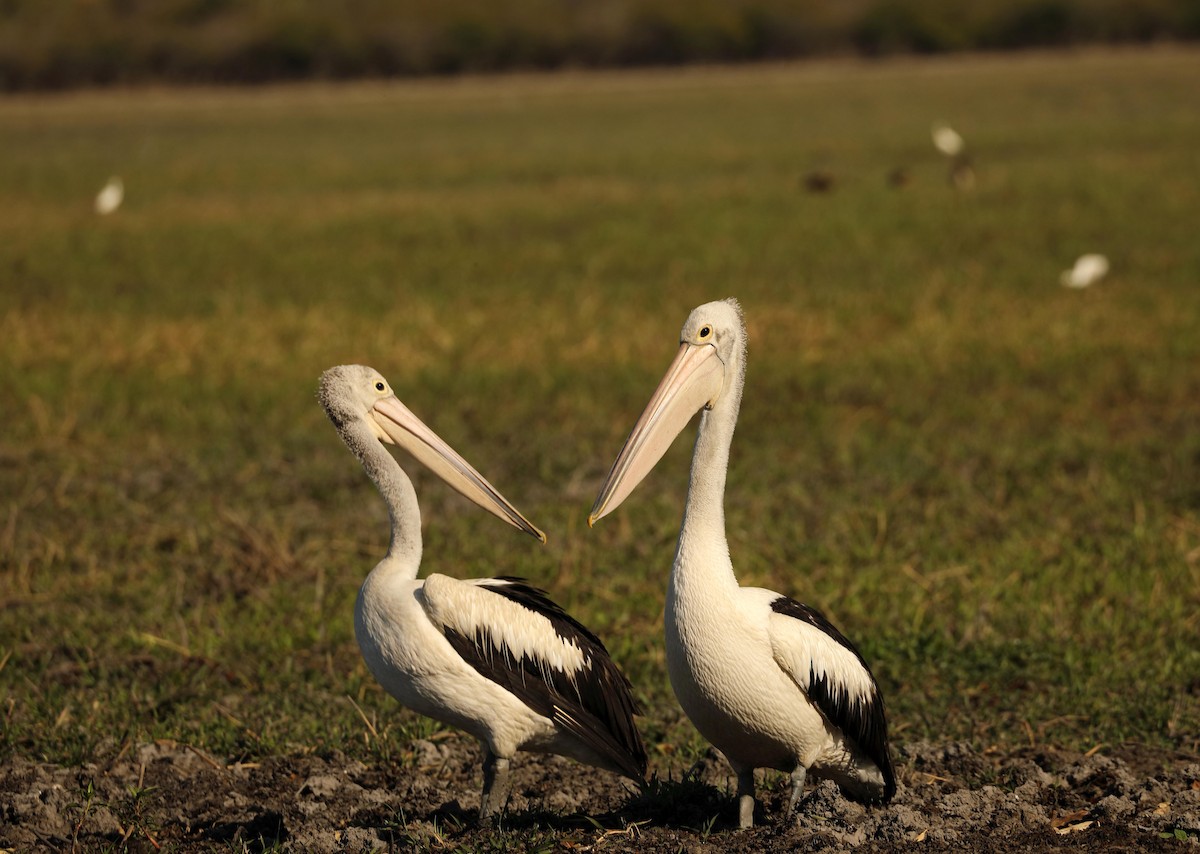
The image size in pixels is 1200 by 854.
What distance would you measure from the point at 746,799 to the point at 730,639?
1.61ft

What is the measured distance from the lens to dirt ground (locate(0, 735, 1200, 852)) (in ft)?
11.2

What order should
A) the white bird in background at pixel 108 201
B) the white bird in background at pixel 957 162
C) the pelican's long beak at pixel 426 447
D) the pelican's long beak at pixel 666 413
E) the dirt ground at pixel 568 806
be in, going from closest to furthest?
the dirt ground at pixel 568 806 < the pelican's long beak at pixel 666 413 < the pelican's long beak at pixel 426 447 < the white bird in background at pixel 108 201 < the white bird in background at pixel 957 162

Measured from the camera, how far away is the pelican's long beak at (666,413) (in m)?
3.52

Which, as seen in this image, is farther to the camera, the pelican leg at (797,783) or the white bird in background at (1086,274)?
the white bird in background at (1086,274)

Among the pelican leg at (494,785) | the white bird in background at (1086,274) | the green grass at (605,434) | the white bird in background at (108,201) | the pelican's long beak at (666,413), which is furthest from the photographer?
the white bird in background at (108,201)

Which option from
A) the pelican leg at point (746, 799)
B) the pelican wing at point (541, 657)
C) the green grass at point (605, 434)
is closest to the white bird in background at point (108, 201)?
the green grass at point (605, 434)

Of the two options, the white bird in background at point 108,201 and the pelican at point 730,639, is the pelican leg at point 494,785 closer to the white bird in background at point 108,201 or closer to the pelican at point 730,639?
the pelican at point 730,639

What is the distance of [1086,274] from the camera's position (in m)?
12.2

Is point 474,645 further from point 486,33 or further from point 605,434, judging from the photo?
point 486,33

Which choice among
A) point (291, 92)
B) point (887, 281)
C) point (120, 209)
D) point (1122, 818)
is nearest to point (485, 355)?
point (887, 281)

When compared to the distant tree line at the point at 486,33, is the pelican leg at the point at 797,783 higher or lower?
lower

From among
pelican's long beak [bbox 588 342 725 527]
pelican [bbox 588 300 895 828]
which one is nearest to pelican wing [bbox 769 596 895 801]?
pelican [bbox 588 300 895 828]

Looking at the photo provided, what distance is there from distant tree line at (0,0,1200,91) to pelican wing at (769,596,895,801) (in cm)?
6935

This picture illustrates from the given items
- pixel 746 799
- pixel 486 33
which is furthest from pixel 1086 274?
pixel 486 33
